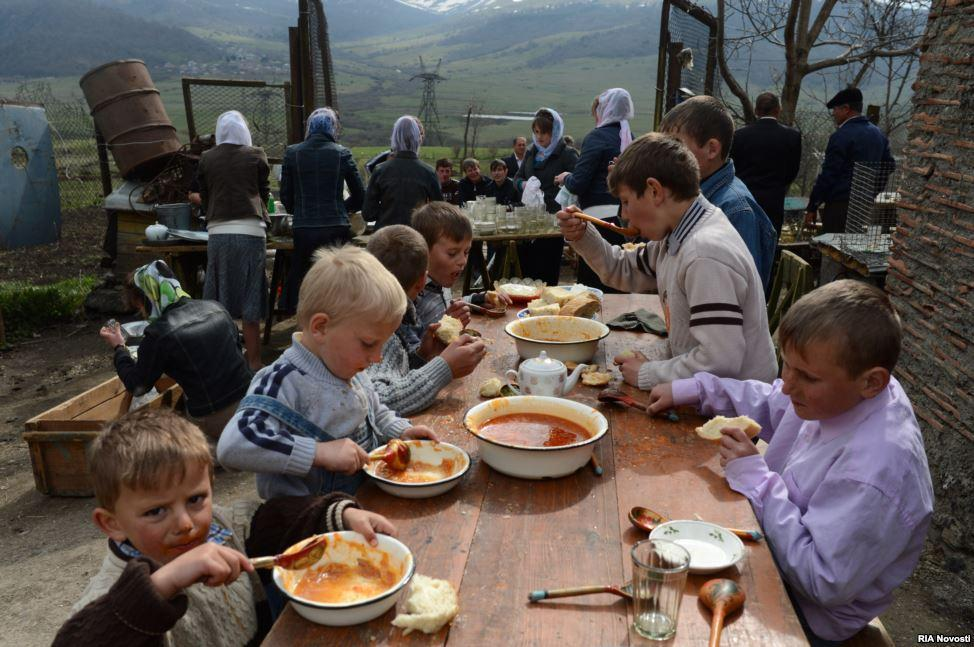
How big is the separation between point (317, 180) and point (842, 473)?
5.54m

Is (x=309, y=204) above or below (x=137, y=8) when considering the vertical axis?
below

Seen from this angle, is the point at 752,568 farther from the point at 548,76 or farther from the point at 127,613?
the point at 548,76

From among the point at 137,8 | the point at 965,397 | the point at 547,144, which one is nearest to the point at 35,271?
the point at 547,144

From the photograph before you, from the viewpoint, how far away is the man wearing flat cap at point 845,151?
7.84 meters

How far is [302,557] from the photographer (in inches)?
63.1

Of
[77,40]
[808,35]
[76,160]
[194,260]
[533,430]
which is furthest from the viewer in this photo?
[77,40]

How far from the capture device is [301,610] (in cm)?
143

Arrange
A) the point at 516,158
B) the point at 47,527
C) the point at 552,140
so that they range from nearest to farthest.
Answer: the point at 47,527 < the point at 552,140 < the point at 516,158

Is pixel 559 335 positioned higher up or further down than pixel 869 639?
higher up

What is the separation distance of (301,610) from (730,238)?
6.53 ft

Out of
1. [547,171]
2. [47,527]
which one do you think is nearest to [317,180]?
[547,171]

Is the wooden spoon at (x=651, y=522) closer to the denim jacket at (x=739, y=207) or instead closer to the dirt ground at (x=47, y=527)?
the denim jacket at (x=739, y=207)

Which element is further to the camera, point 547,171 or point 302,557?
point 547,171

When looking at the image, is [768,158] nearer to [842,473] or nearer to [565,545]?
[842,473]
